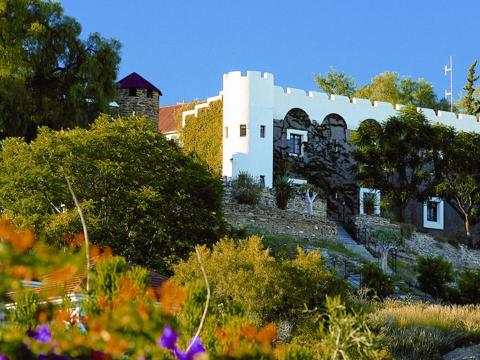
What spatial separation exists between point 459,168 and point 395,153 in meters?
3.18

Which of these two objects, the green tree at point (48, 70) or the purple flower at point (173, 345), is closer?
the purple flower at point (173, 345)

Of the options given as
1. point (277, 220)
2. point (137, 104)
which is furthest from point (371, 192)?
point (137, 104)

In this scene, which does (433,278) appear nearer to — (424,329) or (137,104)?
(424,329)

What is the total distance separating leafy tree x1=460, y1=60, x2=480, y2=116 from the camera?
63.8 meters

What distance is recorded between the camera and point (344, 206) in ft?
158

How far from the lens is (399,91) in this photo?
63656mm

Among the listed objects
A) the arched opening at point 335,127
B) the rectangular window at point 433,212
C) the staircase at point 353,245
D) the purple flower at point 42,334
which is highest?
the arched opening at point 335,127

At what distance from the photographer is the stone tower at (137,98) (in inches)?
1966

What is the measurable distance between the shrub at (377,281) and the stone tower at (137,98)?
831 inches

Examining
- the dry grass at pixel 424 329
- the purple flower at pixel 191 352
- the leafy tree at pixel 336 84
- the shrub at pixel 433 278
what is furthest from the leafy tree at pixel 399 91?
the purple flower at pixel 191 352

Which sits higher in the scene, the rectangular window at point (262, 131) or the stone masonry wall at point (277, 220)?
the rectangular window at point (262, 131)

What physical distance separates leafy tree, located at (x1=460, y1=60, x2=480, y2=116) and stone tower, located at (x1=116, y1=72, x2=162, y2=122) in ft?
71.3

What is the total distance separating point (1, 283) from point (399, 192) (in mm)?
40738

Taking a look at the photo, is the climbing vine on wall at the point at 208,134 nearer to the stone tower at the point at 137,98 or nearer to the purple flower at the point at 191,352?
the stone tower at the point at 137,98
